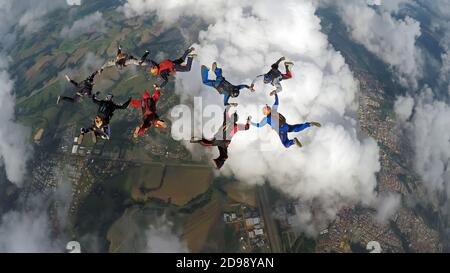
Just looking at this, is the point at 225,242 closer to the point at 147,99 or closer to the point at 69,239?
the point at 69,239

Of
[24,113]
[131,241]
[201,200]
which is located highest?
[201,200]

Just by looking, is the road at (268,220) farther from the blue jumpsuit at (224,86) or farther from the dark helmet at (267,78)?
the blue jumpsuit at (224,86)

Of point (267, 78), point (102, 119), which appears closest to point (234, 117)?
point (267, 78)

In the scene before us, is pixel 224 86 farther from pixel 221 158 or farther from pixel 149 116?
pixel 149 116

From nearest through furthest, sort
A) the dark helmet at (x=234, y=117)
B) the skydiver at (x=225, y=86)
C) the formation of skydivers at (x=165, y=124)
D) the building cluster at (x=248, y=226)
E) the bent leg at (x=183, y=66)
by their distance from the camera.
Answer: the formation of skydivers at (x=165, y=124), the dark helmet at (x=234, y=117), the skydiver at (x=225, y=86), the bent leg at (x=183, y=66), the building cluster at (x=248, y=226)

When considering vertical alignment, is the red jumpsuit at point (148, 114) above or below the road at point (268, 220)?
above

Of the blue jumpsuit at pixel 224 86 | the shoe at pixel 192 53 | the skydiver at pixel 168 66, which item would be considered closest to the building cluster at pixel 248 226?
the blue jumpsuit at pixel 224 86

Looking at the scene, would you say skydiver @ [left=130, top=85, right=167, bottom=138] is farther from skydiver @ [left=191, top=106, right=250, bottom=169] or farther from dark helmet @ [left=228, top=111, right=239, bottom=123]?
dark helmet @ [left=228, top=111, right=239, bottom=123]

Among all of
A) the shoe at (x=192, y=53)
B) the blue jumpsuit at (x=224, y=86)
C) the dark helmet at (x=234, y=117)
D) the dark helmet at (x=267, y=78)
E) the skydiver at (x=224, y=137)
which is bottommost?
the skydiver at (x=224, y=137)

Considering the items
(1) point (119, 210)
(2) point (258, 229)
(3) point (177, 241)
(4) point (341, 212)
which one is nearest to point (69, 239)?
(1) point (119, 210)

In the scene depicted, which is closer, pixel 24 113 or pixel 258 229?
pixel 258 229

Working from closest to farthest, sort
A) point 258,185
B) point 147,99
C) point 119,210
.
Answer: point 147,99, point 119,210, point 258,185
